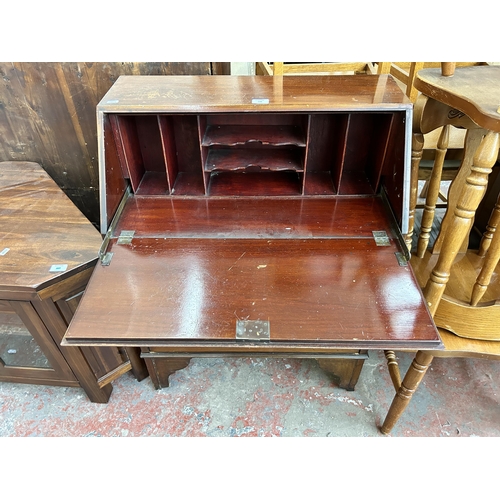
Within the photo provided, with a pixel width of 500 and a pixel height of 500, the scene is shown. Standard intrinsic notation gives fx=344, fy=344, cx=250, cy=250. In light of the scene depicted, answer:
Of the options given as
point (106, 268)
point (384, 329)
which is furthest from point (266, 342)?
point (106, 268)

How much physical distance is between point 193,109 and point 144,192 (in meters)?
0.43

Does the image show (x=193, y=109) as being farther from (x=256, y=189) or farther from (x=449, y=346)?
(x=449, y=346)

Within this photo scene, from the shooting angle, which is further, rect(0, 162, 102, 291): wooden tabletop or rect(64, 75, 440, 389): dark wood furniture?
rect(0, 162, 102, 291): wooden tabletop

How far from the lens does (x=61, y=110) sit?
173 centimetres

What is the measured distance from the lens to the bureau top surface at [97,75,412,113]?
3.72 feet

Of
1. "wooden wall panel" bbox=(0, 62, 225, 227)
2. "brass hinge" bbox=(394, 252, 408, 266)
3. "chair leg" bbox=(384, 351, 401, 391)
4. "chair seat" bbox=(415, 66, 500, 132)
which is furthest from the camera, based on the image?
"wooden wall panel" bbox=(0, 62, 225, 227)

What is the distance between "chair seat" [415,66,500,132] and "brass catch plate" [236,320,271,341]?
2.51 feet

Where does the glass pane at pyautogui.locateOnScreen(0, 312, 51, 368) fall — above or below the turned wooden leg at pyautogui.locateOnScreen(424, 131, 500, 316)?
below

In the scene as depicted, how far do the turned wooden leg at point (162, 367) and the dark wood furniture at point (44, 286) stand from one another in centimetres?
10

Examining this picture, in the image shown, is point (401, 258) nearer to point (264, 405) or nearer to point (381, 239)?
point (381, 239)

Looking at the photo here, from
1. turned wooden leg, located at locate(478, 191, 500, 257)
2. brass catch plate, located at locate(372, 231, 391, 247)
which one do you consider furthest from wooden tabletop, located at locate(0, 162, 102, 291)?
turned wooden leg, located at locate(478, 191, 500, 257)

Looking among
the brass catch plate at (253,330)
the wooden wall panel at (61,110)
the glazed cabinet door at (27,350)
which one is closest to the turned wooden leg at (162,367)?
the glazed cabinet door at (27,350)

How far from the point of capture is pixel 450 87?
103cm

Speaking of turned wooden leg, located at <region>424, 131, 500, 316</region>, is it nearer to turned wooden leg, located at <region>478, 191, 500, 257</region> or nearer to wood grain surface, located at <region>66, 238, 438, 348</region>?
wood grain surface, located at <region>66, 238, 438, 348</region>
